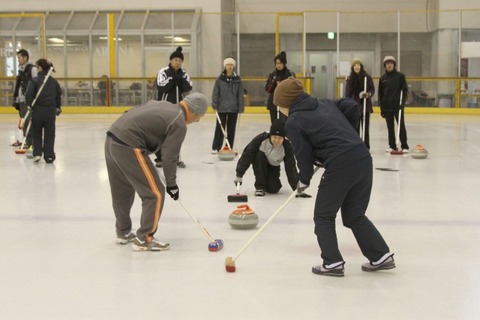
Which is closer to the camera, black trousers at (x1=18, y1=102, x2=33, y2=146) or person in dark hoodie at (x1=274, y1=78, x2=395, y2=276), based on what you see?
person in dark hoodie at (x1=274, y1=78, x2=395, y2=276)

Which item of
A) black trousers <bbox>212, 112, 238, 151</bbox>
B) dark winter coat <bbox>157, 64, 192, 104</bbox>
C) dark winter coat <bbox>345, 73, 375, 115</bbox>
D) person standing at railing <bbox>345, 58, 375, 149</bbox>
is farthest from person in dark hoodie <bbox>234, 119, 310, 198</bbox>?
dark winter coat <bbox>345, 73, 375, 115</bbox>

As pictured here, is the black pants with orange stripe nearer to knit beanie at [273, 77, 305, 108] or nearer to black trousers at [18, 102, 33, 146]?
knit beanie at [273, 77, 305, 108]

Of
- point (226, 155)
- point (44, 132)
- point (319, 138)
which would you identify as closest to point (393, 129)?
point (226, 155)

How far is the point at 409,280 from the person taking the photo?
163 inches

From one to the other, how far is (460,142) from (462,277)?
9.18 meters

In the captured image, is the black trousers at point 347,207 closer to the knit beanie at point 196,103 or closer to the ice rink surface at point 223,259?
the ice rink surface at point 223,259

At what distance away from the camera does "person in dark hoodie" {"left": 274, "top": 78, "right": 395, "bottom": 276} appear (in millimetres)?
4086

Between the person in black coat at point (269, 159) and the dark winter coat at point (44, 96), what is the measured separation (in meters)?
3.71

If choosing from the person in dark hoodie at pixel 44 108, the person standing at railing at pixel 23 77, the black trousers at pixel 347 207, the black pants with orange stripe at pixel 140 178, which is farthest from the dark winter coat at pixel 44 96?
the black trousers at pixel 347 207

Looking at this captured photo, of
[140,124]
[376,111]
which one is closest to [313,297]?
[140,124]

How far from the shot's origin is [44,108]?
377 inches

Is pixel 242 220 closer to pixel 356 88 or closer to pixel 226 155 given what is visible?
pixel 226 155

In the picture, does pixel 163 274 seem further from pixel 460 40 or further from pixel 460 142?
pixel 460 40

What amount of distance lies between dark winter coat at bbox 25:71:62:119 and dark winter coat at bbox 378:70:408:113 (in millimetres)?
4881
